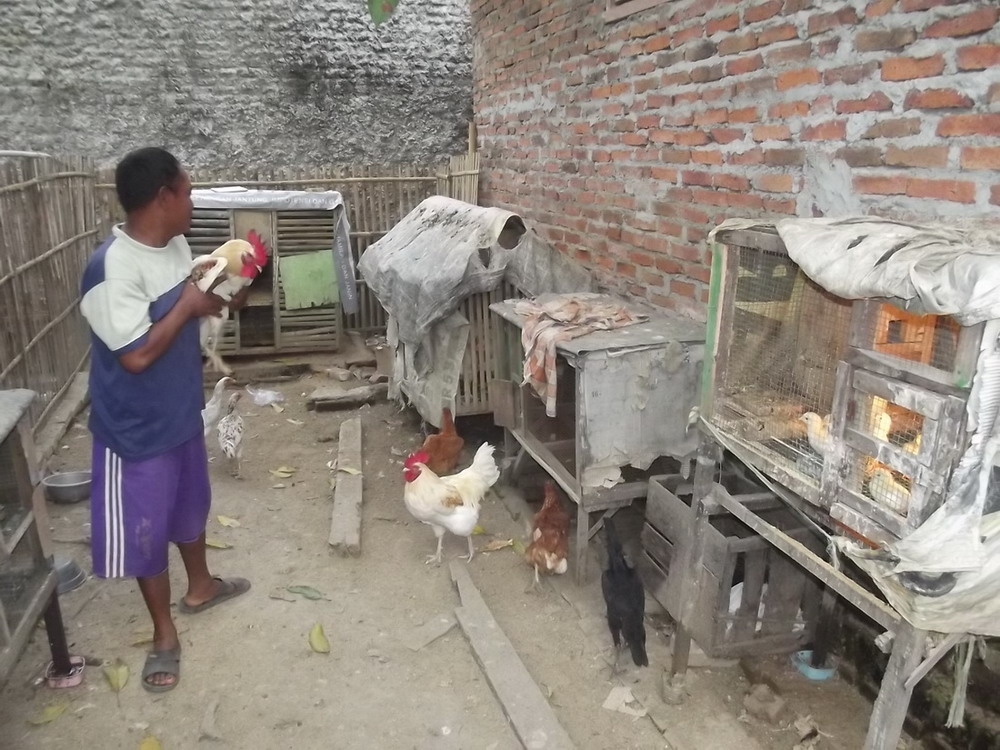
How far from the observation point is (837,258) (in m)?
1.95

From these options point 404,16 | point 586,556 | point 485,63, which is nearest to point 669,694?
point 586,556

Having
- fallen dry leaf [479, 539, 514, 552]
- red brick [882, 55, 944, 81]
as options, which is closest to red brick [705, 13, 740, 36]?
red brick [882, 55, 944, 81]

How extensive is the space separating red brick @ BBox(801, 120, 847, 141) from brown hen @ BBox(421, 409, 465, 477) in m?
2.96

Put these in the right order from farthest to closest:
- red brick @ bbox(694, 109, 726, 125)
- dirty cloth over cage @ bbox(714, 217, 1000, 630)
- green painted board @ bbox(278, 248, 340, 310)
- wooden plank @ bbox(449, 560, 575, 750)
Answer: green painted board @ bbox(278, 248, 340, 310) → red brick @ bbox(694, 109, 726, 125) → wooden plank @ bbox(449, 560, 575, 750) → dirty cloth over cage @ bbox(714, 217, 1000, 630)

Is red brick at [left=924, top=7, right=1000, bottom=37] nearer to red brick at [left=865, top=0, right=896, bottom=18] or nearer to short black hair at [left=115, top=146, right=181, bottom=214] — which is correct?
red brick at [left=865, top=0, right=896, bottom=18]

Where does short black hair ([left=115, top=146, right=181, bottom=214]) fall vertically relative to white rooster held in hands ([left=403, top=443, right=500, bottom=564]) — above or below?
above

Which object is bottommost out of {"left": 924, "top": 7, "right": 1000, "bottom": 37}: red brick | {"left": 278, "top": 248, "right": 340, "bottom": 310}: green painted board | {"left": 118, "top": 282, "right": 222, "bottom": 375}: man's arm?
{"left": 278, "top": 248, "right": 340, "bottom": 310}: green painted board

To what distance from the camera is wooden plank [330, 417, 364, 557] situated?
4328mm

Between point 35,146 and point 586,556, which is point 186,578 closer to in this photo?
point 586,556

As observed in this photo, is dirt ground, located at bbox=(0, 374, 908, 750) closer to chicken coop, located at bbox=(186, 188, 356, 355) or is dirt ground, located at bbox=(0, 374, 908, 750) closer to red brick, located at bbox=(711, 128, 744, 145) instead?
red brick, located at bbox=(711, 128, 744, 145)

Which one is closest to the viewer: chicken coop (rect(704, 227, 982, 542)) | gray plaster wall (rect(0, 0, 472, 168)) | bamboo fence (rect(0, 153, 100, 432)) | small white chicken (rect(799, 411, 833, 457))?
chicken coop (rect(704, 227, 982, 542))

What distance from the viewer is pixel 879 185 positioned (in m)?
2.79

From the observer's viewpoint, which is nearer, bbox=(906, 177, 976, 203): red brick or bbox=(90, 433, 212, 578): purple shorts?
bbox=(906, 177, 976, 203): red brick

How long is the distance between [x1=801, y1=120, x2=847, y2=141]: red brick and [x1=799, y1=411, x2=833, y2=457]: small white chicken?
50.7 inches
